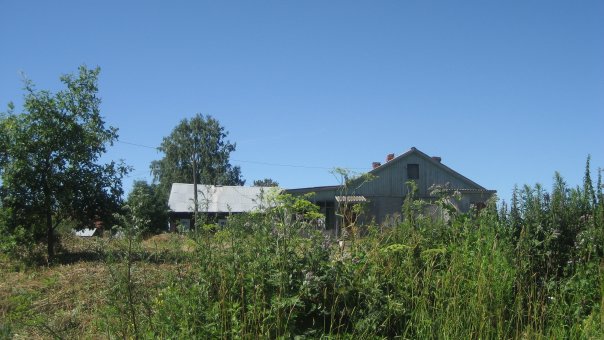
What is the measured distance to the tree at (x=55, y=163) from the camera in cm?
1216

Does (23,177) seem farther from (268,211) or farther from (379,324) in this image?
(379,324)

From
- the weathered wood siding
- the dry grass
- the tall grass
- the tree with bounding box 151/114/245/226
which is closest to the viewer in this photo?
the tall grass

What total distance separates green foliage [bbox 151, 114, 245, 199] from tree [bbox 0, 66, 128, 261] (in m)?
40.2

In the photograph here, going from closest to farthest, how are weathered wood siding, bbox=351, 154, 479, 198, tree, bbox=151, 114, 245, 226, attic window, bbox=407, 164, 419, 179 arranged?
1. weathered wood siding, bbox=351, 154, 479, 198
2. attic window, bbox=407, 164, 419, 179
3. tree, bbox=151, 114, 245, 226

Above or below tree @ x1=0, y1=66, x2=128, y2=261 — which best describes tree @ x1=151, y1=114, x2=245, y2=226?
above

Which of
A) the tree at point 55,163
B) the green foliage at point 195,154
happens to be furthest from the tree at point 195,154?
the tree at point 55,163

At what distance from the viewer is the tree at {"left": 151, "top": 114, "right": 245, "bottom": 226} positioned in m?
54.1

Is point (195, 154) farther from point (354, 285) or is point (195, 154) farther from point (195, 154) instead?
→ point (354, 285)

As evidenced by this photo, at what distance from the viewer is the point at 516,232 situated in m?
4.48

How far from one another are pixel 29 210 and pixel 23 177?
76cm

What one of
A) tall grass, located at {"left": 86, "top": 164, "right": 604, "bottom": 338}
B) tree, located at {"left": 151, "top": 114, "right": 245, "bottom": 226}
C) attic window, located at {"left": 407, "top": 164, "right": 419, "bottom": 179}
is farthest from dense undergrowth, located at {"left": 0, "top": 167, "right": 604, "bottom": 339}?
tree, located at {"left": 151, "top": 114, "right": 245, "bottom": 226}

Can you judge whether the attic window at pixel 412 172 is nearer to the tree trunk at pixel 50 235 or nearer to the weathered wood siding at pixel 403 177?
the weathered wood siding at pixel 403 177

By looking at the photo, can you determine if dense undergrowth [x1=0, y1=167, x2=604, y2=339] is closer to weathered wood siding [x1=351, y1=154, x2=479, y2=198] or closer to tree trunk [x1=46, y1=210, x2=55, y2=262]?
tree trunk [x1=46, y1=210, x2=55, y2=262]

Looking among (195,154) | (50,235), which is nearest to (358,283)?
(50,235)
